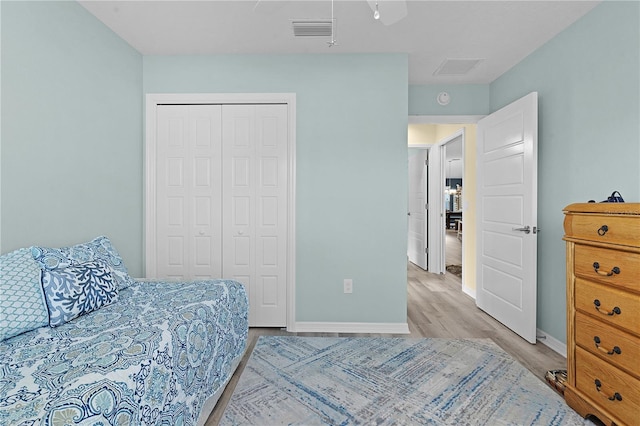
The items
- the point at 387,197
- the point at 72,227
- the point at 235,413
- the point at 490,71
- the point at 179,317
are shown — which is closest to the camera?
the point at 179,317

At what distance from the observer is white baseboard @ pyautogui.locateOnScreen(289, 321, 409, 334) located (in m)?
2.87

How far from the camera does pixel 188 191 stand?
9.75ft

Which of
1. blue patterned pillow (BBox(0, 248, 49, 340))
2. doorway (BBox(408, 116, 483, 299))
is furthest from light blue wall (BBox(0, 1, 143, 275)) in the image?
doorway (BBox(408, 116, 483, 299))

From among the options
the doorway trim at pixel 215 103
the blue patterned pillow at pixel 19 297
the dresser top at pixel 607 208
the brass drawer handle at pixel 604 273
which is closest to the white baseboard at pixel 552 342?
the brass drawer handle at pixel 604 273

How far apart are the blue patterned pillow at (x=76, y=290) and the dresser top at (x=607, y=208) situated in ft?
9.02

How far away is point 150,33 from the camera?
Answer: 8.39 ft

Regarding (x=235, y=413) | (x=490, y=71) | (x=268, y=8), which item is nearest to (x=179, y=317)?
(x=235, y=413)

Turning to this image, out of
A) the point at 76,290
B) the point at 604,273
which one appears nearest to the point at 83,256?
the point at 76,290

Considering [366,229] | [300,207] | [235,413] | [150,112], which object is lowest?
[235,413]

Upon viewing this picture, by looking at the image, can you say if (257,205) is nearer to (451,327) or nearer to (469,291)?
(451,327)

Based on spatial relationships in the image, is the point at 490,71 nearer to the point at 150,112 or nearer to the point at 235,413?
the point at 150,112

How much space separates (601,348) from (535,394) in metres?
0.54

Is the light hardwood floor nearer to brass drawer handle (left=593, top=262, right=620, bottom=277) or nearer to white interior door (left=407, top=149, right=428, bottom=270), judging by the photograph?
brass drawer handle (left=593, top=262, right=620, bottom=277)

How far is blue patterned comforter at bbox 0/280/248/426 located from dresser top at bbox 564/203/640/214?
2173 millimetres
